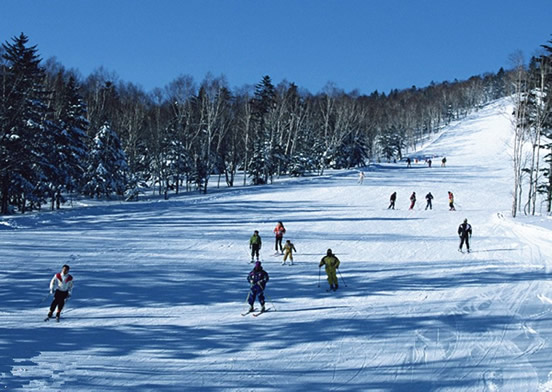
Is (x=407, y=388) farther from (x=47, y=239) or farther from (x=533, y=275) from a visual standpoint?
(x=47, y=239)

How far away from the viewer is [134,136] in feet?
163

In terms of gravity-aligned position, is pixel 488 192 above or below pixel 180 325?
above

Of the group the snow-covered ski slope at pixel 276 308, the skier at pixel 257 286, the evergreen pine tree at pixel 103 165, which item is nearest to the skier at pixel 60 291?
the snow-covered ski slope at pixel 276 308

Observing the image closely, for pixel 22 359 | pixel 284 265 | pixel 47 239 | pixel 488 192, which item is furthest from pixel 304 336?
pixel 488 192

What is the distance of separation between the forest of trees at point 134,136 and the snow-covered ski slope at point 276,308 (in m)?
6.66

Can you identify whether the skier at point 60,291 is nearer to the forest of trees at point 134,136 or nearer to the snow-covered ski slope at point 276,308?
the snow-covered ski slope at point 276,308

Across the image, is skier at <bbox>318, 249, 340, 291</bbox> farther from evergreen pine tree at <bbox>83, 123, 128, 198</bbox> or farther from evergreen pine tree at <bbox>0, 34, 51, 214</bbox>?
evergreen pine tree at <bbox>83, 123, 128, 198</bbox>

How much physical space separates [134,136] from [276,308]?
41.7 m

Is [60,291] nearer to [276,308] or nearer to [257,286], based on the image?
[257,286]

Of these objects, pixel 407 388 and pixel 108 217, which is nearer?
Answer: pixel 407 388

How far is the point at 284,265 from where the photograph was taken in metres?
17.6

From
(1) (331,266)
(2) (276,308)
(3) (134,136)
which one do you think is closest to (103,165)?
(3) (134,136)

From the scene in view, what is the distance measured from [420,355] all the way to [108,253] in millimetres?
13220

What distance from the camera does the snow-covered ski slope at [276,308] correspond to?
327 inches
